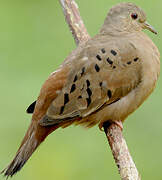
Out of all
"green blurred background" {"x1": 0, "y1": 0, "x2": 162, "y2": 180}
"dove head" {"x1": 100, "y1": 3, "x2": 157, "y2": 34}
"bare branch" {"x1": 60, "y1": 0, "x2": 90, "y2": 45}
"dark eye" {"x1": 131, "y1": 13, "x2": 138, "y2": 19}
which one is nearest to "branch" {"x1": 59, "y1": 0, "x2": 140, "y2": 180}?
"bare branch" {"x1": 60, "y1": 0, "x2": 90, "y2": 45}

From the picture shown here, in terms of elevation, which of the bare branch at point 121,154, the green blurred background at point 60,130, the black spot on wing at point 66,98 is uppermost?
the green blurred background at point 60,130

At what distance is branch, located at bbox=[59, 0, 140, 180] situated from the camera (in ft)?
25.1

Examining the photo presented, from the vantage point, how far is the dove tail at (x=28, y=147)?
8.08 m

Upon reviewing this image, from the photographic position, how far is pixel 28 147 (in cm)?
814

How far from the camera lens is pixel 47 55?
10836mm

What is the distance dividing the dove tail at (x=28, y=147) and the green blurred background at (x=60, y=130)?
1526 mm

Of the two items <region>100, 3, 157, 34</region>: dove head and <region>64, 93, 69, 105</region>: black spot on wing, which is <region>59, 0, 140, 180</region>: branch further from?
<region>64, 93, 69, 105</region>: black spot on wing

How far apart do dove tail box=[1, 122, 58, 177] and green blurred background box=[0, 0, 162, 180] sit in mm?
1526

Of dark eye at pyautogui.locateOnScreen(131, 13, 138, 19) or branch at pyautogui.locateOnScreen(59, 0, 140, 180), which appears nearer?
branch at pyautogui.locateOnScreen(59, 0, 140, 180)

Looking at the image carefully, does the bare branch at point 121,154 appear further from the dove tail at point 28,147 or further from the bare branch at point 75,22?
the bare branch at point 75,22

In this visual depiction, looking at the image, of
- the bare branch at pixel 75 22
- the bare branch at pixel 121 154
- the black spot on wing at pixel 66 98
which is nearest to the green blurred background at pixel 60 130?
the bare branch at pixel 121 154

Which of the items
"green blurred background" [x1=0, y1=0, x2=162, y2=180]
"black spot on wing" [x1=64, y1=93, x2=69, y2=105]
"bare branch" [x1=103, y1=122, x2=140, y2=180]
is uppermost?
"green blurred background" [x1=0, y1=0, x2=162, y2=180]

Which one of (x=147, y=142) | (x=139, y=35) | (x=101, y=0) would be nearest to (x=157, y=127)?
(x=147, y=142)

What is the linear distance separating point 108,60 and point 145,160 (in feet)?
6.36
